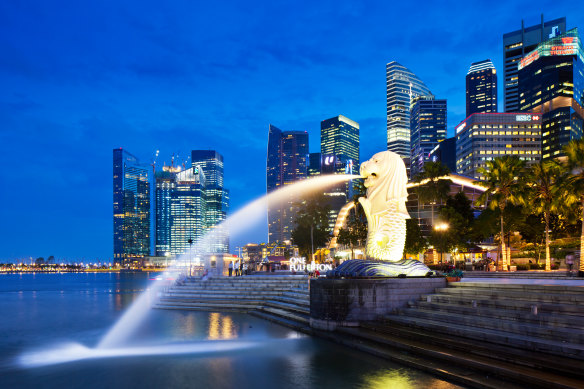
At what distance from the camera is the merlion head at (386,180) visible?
20578 mm

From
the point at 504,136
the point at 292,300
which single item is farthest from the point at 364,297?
the point at 504,136

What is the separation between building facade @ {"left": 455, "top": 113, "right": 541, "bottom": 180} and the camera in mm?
169250

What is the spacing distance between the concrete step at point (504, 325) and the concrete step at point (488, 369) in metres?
1.47

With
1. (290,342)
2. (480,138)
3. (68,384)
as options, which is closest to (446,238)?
(290,342)

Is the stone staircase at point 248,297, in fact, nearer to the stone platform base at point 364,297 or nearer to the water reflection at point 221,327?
the water reflection at point 221,327

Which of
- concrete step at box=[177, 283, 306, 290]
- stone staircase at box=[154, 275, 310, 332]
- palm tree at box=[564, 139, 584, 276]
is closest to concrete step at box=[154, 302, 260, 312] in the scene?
stone staircase at box=[154, 275, 310, 332]

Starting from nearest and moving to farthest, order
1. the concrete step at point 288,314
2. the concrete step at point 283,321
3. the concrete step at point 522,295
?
the concrete step at point 522,295
the concrete step at point 283,321
the concrete step at point 288,314

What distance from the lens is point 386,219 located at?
20.4 m

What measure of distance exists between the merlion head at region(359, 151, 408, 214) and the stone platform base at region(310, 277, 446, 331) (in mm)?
4082

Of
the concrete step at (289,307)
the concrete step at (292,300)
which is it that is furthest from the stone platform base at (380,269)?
the concrete step at (292,300)

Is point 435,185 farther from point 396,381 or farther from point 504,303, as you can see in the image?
point 396,381

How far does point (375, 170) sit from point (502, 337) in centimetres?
1067

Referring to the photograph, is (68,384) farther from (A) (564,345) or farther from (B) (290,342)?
(A) (564,345)

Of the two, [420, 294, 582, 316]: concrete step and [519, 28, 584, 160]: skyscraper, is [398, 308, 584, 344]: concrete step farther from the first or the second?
[519, 28, 584, 160]: skyscraper
